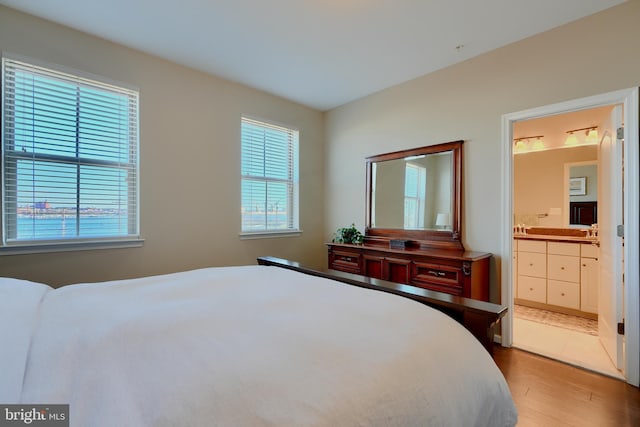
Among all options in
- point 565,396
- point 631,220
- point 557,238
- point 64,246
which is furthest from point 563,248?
point 64,246

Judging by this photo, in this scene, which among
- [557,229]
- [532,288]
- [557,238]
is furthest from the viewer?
[557,229]

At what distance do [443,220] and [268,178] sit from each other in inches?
85.9

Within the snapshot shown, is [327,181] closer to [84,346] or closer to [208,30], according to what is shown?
[208,30]

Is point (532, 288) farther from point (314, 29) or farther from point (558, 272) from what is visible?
point (314, 29)

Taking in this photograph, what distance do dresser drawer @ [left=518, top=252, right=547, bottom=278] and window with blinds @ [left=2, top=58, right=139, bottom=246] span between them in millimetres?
4675

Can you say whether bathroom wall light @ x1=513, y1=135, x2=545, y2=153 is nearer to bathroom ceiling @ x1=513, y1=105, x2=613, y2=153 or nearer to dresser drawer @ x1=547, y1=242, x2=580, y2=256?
bathroom ceiling @ x1=513, y1=105, x2=613, y2=153

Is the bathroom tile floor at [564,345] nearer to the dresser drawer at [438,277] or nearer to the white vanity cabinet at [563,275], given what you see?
the white vanity cabinet at [563,275]

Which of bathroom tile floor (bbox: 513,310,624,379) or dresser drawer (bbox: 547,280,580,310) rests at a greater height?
dresser drawer (bbox: 547,280,580,310)

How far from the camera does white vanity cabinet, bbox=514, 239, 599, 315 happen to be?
138 inches

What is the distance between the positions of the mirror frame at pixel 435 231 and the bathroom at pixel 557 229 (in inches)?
35.7

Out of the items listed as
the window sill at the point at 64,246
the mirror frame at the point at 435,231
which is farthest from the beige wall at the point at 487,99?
the window sill at the point at 64,246

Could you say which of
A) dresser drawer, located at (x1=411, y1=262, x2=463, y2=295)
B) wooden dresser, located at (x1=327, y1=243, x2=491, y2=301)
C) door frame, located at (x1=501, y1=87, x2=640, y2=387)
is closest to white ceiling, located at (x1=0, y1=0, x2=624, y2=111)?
door frame, located at (x1=501, y1=87, x2=640, y2=387)

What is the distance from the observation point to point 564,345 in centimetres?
275

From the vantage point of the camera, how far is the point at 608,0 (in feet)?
7.00
